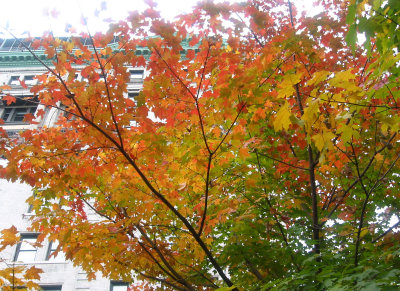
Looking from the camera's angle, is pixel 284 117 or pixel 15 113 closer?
pixel 284 117

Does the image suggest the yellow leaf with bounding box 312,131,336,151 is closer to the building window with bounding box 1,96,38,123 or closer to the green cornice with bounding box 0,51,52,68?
the building window with bounding box 1,96,38,123

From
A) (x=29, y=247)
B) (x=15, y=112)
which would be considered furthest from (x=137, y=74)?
(x=29, y=247)

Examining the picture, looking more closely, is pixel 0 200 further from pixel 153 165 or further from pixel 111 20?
pixel 111 20

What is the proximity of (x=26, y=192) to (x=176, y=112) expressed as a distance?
55.9 ft

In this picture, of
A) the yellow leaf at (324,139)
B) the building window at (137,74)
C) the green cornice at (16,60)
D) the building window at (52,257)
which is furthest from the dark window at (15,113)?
the yellow leaf at (324,139)

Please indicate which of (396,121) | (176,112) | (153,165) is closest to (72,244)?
(153,165)

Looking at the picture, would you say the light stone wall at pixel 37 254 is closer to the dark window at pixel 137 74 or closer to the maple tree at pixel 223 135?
the dark window at pixel 137 74

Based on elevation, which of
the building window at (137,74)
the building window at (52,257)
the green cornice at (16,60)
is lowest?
the building window at (52,257)

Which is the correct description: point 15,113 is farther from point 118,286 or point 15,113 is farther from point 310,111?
point 310,111

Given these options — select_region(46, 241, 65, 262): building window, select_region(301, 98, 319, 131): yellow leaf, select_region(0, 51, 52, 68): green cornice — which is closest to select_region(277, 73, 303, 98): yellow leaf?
select_region(301, 98, 319, 131): yellow leaf

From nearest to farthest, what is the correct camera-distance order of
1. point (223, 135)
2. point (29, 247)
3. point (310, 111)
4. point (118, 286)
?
point (310, 111)
point (223, 135)
point (118, 286)
point (29, 247)

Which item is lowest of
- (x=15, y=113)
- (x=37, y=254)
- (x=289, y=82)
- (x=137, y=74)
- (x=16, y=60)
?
(x=289, y=82)

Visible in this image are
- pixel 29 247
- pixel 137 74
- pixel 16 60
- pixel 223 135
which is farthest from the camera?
pixel 16 60

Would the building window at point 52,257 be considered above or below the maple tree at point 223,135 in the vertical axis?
above
